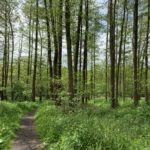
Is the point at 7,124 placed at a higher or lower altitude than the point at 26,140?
higher

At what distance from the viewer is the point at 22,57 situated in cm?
5028

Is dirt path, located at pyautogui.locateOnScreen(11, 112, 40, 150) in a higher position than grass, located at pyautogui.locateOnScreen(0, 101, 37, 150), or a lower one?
lower

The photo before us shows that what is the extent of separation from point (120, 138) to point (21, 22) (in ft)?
97.5

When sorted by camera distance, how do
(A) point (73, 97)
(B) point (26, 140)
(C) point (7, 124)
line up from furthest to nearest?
(A) point (73, 97), (C) point (7, 124), (B) point (26, 140)

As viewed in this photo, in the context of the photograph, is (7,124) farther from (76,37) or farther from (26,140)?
(76,37)

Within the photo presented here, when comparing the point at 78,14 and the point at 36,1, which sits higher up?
the point at 36,1

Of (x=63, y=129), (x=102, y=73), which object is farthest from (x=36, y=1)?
(x=102, y=73)

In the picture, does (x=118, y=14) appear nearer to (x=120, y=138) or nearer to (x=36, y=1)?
(x=36, y=1)

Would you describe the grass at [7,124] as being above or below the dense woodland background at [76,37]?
below

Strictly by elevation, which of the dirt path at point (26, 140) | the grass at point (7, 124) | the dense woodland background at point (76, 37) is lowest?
the dirt path at point (26, 140)

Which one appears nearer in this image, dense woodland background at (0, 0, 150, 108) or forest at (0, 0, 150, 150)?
forest at (0, 0, 150, 150)

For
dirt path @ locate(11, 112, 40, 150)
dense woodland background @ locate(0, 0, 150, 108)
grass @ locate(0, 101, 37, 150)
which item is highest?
dense woodland background @ locate(0, 0, 150, 108)

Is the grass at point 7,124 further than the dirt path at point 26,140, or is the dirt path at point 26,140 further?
the dirt path at point 26,140

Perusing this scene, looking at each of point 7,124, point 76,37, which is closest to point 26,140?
point 7,124
